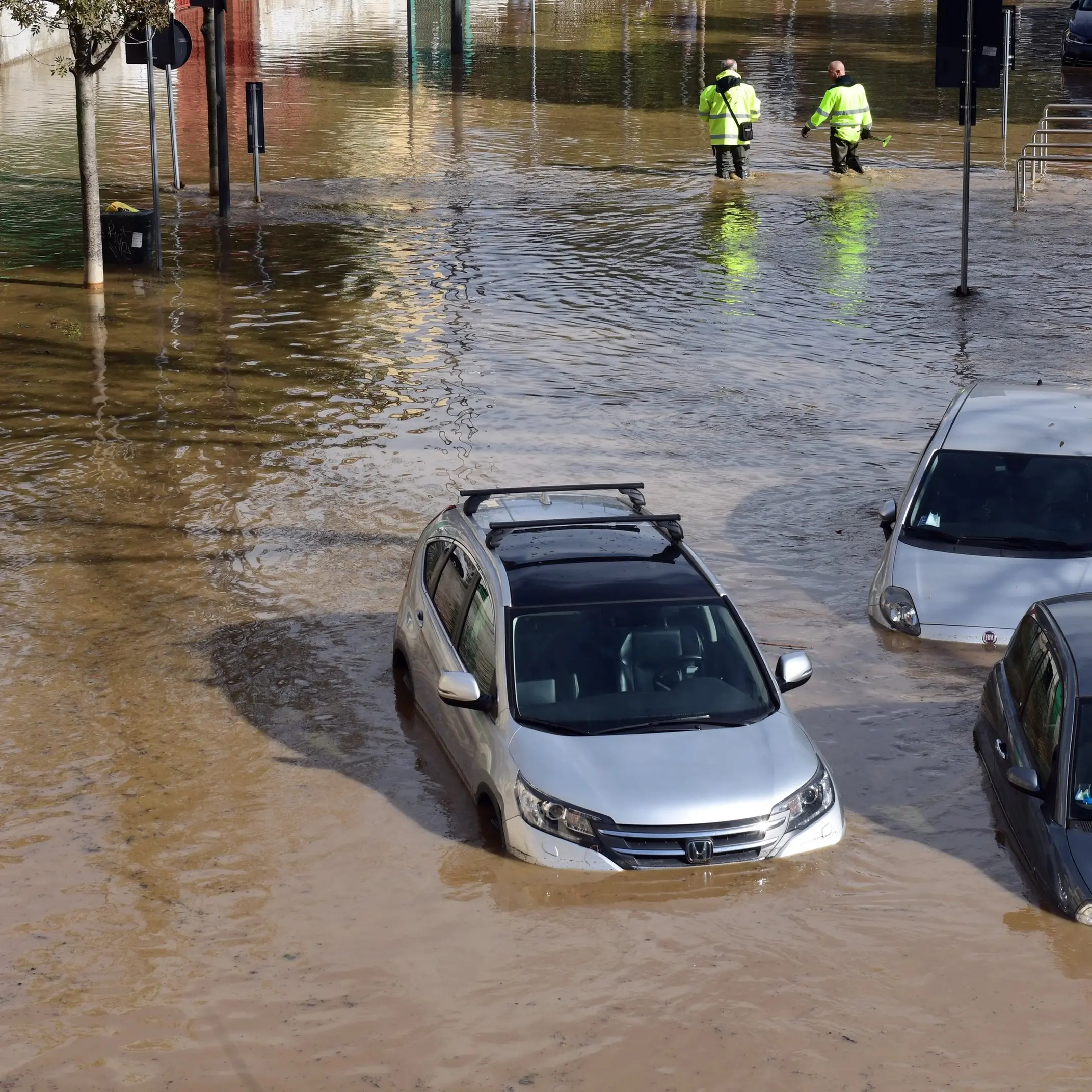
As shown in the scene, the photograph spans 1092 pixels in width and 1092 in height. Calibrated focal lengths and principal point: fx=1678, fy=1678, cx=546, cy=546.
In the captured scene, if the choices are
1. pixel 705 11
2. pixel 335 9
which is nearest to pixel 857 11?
pixel 705 11

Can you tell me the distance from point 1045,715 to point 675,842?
1.86 meters

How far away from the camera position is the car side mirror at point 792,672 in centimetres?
828

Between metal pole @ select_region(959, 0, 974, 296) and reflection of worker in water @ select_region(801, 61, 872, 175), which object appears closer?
metal pole @ select_region(959, 0, 974, 296)

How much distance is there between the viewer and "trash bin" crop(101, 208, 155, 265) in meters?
20.3

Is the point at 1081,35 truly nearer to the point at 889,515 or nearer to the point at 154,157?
the point at 154,157

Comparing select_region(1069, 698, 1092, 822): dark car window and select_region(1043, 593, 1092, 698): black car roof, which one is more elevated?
select_region(1043, 593, 1092, 698): black car roof

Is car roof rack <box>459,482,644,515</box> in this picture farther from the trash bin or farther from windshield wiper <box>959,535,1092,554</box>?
the trash bin

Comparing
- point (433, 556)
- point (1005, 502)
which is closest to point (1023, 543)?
point (1005, 502)

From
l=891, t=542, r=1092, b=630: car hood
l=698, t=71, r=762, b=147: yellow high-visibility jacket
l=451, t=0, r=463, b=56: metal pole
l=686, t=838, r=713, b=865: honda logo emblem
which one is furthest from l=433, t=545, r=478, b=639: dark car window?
l=451, t=0, r=463, b=56: metal pole

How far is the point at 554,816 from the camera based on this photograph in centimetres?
748

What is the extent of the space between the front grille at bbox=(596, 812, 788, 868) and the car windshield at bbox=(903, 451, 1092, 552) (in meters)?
3.94

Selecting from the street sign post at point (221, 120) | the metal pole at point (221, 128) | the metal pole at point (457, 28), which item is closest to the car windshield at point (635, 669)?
the street sign post at point (221, 120)

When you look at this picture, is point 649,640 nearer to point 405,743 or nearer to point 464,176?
point 405,743

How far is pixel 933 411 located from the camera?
15.2 m
